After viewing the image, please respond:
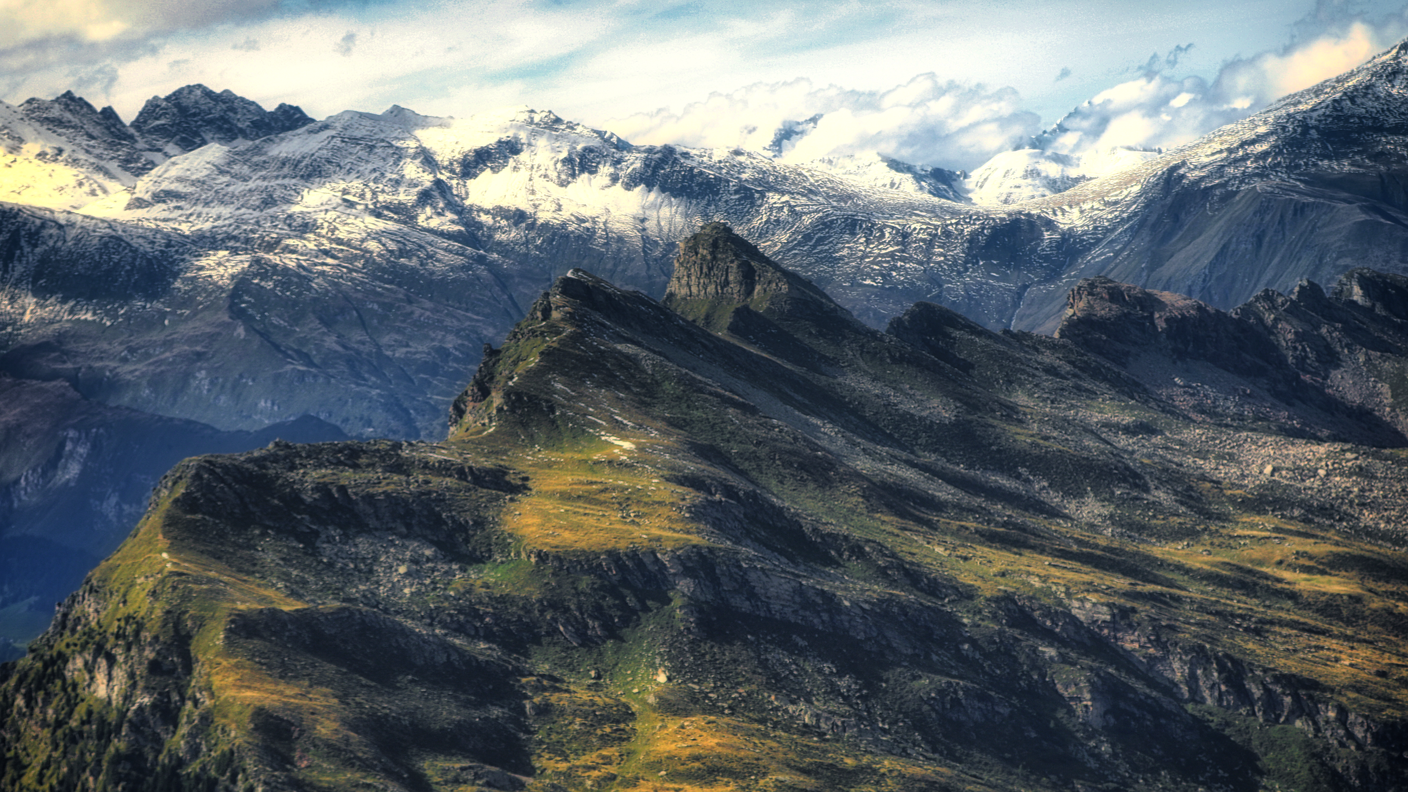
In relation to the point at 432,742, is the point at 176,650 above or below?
above

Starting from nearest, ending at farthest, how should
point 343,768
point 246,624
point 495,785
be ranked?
point 343,768 → point 495,785 → point 246,624

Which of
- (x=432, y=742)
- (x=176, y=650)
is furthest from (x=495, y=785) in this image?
(x=176, y=650)

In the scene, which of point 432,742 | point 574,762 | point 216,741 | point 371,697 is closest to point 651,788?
point 574,762

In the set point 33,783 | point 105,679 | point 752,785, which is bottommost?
point 752,785

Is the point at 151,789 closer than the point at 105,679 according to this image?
Yes

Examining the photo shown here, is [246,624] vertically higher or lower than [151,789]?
higher

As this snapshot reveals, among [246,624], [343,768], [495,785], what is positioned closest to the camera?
[343,768]

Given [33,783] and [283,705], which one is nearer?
[283,705]

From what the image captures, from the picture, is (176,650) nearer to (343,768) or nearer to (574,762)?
(343,768)

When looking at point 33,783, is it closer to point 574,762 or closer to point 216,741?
point 216,741
